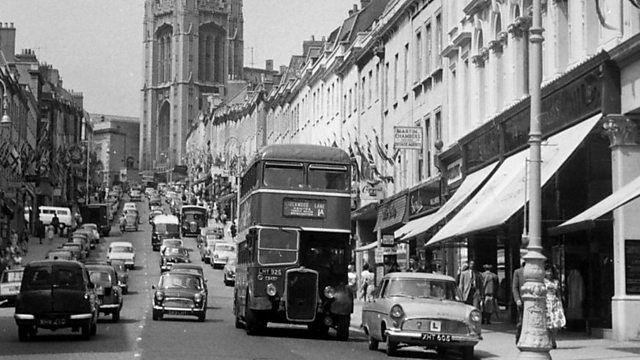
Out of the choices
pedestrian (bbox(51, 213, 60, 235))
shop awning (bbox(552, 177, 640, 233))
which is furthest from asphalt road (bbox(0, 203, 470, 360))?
pedestrian (bbox(51, 213, 60, 235))

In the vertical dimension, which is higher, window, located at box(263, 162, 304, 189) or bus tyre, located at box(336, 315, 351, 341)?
window, located at box(263, 162, 304, 189)

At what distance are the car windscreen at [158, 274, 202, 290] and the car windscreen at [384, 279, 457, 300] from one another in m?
13.0

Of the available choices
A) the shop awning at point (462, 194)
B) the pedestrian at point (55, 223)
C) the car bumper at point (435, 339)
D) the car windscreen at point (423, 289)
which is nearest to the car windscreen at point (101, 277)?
the shop awning at point (462, 194)

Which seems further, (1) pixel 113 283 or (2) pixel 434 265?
(2) pixel 434 265

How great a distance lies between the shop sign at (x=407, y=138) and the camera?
39.5 metres

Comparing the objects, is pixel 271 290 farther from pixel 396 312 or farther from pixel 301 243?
pixel 396 312

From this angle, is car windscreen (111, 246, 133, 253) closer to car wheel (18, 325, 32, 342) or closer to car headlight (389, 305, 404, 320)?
car wheel (18, 325, 32, 342)

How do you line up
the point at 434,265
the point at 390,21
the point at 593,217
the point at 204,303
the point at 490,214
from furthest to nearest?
the point at 390,21, the point at 434,265, the point at 204,303, the point at 490,214, the point at 593,217

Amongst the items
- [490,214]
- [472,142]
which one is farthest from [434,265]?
[490,214]

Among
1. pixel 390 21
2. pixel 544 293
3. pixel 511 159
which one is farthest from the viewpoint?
pixel 390 21

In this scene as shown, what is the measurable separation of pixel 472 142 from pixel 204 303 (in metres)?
9.53

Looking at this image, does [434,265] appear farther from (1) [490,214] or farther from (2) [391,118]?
(1) [490,214]

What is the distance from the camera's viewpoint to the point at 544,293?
717 inches

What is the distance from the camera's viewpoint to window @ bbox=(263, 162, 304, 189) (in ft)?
95.6
